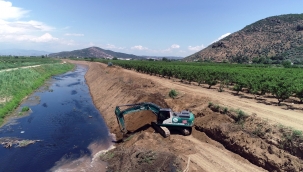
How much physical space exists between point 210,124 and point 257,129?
3.69 metres

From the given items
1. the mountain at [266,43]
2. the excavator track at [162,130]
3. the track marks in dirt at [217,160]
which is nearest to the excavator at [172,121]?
the excavator track at [162,130]

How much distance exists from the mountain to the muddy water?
3345 inches

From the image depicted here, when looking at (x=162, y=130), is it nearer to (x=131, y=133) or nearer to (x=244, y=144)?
(x=131, y=133)

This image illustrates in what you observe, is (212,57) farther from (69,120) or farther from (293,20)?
(69,120)

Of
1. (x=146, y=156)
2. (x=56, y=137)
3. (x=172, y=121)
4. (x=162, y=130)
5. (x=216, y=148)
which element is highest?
(x=172, y=121)

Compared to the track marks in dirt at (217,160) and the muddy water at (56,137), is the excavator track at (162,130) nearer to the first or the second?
the track marks in dirt at (217,160)

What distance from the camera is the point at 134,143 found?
17125 millimetres

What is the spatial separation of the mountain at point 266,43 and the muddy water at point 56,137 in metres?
85.0

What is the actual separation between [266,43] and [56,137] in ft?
396

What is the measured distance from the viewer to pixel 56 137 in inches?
834

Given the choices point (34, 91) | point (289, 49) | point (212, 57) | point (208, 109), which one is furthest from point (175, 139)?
point (212, 57)

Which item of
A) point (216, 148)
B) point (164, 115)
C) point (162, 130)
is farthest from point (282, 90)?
point (162, 130)

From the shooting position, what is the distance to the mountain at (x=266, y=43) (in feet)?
330

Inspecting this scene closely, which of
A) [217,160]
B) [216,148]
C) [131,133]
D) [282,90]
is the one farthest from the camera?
[282,90]
